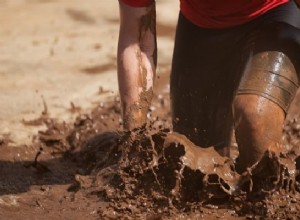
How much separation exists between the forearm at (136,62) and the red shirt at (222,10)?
80mm

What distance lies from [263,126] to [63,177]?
57.5 inches

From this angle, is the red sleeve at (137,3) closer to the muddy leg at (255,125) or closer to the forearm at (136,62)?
the forearm at (136,62)

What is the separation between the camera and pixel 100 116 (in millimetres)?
5570

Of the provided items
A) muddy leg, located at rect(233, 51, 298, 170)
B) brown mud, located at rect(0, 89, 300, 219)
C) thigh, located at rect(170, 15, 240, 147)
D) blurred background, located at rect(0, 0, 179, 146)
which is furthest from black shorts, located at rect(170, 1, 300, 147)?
blurred background, located at rect(0, 0, 179, 146)

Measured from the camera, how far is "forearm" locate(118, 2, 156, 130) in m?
4.03

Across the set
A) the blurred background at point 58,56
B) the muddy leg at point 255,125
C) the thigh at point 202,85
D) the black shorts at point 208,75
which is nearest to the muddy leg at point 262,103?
the muddy leg at point 255,125

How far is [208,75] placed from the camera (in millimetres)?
4457

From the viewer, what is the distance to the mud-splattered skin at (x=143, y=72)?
13.2ft

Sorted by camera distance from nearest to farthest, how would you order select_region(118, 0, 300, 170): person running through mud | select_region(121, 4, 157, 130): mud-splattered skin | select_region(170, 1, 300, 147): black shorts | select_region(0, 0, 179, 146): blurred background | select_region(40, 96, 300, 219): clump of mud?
select_region(40, 96, 300, 219): clump of mud < select_region(118, 0, 300, 170): person running through mud < select_region(121, 4, 157, 130): mud-splattered skin < select_region(170, 1, 300, 147): black shorts < select_region(0, 0, 179, 146): blurred background

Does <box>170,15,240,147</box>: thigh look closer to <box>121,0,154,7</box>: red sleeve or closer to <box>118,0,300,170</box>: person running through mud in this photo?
<box>118,0,300,170</box>: person running through mud

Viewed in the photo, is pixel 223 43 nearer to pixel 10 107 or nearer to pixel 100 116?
pixel 100 116

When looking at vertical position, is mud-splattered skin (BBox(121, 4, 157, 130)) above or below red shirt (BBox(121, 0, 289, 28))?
below

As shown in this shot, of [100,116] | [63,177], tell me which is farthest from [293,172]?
[100,116]

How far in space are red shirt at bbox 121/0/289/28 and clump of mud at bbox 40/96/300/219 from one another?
710 mm
